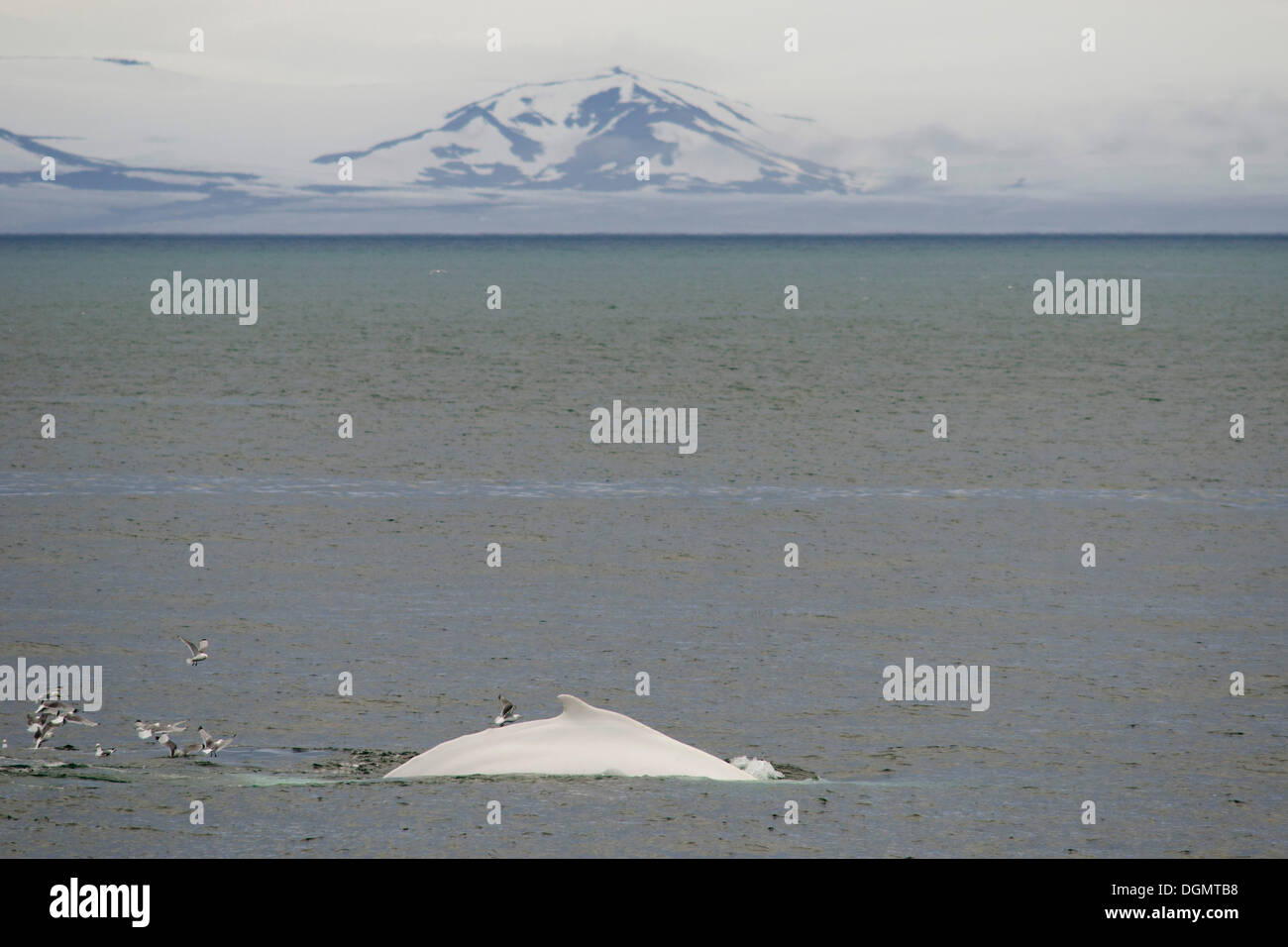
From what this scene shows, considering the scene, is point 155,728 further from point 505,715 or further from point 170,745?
point 505,715

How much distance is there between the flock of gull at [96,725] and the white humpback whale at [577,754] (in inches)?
81.2

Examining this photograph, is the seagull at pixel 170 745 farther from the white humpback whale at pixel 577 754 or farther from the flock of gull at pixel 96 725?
the white humpback whale at pixel 577 754

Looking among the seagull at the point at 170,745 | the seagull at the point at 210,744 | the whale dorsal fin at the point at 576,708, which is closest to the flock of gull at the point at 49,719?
the seagull at the point at 170,745

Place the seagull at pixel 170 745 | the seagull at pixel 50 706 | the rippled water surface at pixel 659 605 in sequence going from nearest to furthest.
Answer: the rippled water surface at pixel 659 605 → the seagull at pixel 170 745 → the seagull at pixel 50 706

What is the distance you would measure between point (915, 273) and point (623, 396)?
153 meters

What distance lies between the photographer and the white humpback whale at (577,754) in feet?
43.0

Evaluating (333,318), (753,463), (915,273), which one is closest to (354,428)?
(753,463)

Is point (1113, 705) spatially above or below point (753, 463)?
below

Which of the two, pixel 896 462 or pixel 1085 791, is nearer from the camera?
pixel 1085 791

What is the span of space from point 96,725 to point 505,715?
415cm

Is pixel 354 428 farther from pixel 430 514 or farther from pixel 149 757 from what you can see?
pixel 149 757

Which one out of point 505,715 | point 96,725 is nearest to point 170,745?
point 96,725

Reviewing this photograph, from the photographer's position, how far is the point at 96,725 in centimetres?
1563

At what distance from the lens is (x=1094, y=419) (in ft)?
145
